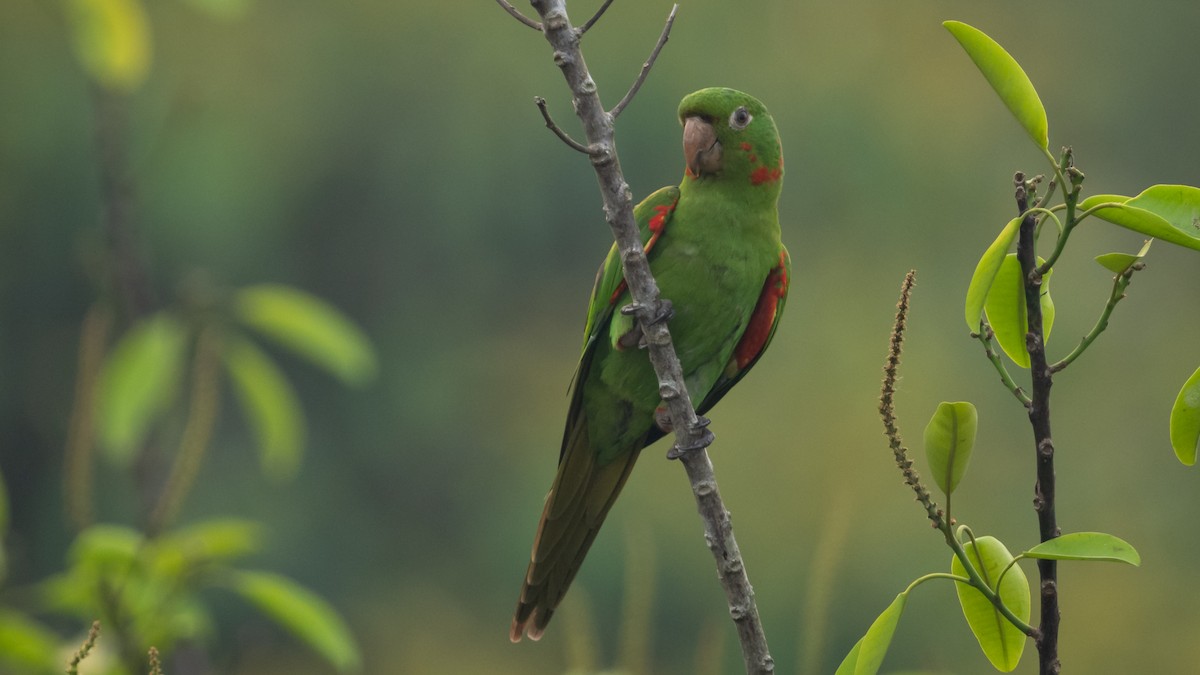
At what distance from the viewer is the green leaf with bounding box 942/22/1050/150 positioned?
1061 mm

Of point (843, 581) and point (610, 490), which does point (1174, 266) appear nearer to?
point (843, 581)

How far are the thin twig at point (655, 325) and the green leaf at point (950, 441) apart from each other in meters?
0.33

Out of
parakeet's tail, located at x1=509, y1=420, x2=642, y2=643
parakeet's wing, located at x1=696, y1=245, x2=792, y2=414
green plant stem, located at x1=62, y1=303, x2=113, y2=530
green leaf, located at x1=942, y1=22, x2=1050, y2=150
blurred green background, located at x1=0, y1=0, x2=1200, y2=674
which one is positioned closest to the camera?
green leaf, located at x1=942, y1=22, x2=1050, y2=150

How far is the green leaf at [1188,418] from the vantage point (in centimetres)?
103

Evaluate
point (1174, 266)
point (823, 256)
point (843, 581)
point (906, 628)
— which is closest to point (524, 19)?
point (843, 581)

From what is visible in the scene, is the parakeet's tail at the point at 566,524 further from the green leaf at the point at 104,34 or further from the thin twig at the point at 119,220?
the green leaf at the point at 104,34

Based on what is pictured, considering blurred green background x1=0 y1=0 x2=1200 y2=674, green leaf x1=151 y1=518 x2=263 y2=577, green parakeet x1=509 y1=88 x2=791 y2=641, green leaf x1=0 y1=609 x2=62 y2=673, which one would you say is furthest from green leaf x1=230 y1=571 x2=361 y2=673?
blurred green background x1=0 y1=0 x2=1200 y2=674

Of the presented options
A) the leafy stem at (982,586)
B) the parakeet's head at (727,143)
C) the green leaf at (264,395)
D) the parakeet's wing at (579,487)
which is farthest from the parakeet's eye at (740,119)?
the leafy stem at (982,586)

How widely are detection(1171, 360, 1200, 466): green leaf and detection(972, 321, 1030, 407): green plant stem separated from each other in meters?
0.13

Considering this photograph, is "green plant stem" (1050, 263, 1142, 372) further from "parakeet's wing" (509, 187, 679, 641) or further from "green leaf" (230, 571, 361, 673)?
"green leaf" (230, 571, 361, 673)

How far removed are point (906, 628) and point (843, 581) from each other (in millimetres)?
1608

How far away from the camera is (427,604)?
39.4ft

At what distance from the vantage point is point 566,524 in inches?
83.9

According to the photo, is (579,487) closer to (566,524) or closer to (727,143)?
(566,524)
